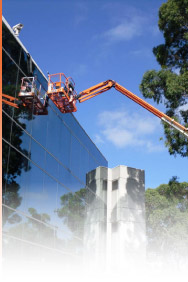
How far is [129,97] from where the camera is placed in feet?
76.2

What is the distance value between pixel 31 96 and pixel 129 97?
29.1 ft

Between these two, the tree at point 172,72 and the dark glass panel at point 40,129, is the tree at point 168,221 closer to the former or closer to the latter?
the tree at point 172,72

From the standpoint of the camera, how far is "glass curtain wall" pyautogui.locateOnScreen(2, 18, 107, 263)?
14.6 meters

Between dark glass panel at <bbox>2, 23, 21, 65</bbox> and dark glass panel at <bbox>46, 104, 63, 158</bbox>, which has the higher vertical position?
dark glass panel at <bbox>2, 23, 21, 65</bbox>

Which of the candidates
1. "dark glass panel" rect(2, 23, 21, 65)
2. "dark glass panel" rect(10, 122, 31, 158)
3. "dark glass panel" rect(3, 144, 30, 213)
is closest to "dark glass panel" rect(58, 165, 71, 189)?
"dark glass panel" rect(10, 122, 31, 158)

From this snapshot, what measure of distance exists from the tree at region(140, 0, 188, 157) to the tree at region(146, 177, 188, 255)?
101 ft

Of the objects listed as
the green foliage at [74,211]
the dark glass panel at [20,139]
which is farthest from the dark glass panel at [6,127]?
the green foliage at [74,211]

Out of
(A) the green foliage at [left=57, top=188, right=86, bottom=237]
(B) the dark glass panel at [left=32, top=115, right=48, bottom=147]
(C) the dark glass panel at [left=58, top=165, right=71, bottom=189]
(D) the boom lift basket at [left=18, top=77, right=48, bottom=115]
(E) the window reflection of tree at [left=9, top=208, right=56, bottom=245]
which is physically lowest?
(E) the window reflection of tree at [left=9, top=208, right=56, bottom=245]

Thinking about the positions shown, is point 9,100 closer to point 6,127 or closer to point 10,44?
point 6,127

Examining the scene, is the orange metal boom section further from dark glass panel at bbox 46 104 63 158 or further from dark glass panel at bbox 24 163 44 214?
dark glass panel at bbox 46 104 63 158

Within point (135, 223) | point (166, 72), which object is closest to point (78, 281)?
point (135, 223)

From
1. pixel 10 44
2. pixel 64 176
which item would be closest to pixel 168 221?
pixel 64 176

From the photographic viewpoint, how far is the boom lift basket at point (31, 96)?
52.6 ft

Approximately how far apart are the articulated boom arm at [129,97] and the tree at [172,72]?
388 mm
